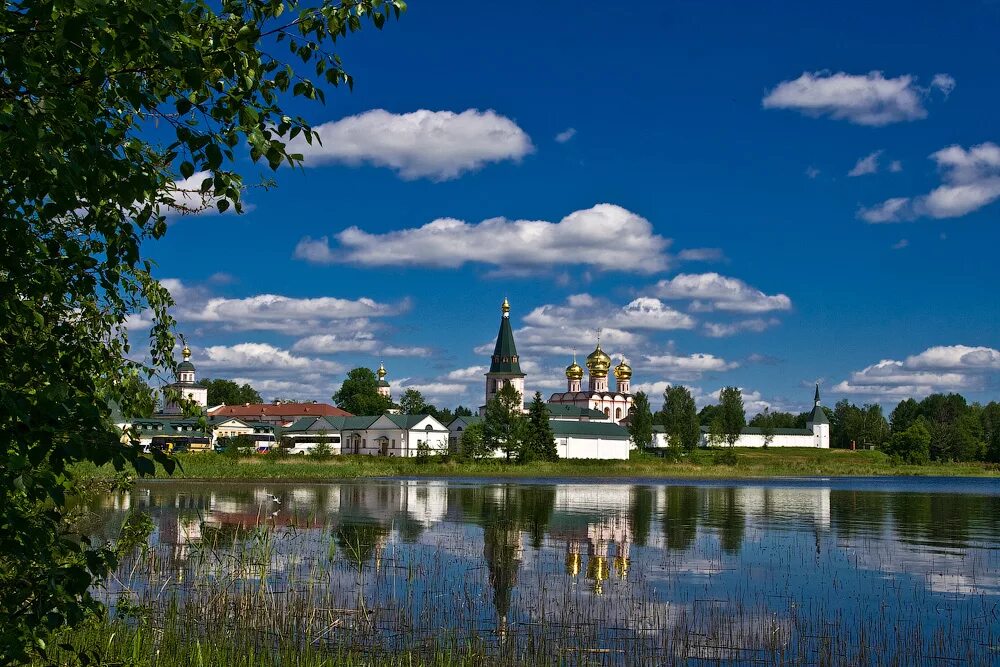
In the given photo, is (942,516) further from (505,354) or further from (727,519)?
(505,354)

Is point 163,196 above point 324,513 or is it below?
above

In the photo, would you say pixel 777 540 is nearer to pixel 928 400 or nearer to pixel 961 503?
pixel 961 503

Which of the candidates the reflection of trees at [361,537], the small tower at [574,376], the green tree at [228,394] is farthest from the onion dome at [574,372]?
the reflection of trees at [361,537]

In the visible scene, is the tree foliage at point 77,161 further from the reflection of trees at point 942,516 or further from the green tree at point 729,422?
the green tree at point 729,422

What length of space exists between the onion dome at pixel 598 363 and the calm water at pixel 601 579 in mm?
122602

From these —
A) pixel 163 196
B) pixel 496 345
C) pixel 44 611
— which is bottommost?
pixel 44 611

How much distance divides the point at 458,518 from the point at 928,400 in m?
162

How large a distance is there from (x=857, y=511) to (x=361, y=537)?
23.7m

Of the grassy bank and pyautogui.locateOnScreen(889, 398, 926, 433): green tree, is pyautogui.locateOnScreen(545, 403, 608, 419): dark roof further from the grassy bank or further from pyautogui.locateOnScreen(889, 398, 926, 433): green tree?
Answer: pyautogui.locateOnScreen(889, 398, 926, 433): green tree

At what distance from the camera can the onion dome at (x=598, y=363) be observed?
160 meters

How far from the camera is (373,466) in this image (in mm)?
74188

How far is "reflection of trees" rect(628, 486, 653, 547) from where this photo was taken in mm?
27188

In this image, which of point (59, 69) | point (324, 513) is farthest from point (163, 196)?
point (324, 513)

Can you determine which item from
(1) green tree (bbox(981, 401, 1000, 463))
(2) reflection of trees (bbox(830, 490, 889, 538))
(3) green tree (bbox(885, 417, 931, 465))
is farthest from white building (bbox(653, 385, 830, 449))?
(2) reflection of trees (bbox(830, 490, 889, 538))
